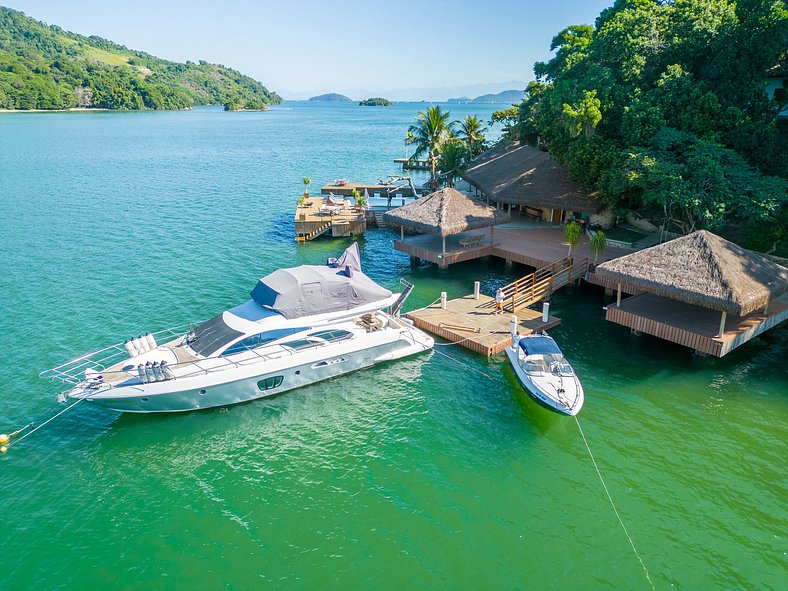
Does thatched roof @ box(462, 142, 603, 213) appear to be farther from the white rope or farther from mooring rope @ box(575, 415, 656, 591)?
the white rope

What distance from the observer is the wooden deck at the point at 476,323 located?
22.5 metres

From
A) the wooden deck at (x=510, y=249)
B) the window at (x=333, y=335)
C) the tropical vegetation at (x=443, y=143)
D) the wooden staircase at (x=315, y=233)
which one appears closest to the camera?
the window at (x=333, y=335)

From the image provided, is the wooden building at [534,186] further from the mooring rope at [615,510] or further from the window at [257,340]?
the window at [257,340]

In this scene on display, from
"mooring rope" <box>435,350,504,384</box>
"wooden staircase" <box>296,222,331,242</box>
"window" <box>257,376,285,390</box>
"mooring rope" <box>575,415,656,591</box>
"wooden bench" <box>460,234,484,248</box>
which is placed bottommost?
"mooring rope" <box>575,415,656,591</box>

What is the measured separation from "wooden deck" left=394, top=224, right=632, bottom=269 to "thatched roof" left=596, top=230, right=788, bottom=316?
23.3 ft

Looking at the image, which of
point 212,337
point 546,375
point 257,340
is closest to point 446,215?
point 546,375

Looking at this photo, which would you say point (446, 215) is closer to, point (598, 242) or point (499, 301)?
point (499, 301)

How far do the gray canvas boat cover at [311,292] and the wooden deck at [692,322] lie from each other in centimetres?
1059

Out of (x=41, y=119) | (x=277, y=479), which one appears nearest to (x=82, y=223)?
(x=277, y=479)

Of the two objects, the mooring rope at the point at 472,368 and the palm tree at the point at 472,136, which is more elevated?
A: the palm tree at the point at 472,136

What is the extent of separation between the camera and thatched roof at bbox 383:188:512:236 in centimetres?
2998

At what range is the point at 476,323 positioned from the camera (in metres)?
24.1

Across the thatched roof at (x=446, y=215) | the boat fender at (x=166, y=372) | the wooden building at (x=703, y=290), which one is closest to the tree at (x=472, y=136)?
the thatched roof at (x=446, y=215)

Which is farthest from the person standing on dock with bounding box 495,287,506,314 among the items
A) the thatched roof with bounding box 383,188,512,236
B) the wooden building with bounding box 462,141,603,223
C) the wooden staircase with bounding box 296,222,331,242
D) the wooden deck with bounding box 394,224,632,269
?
the wooden staircase with bounding box 296,222,331,242
